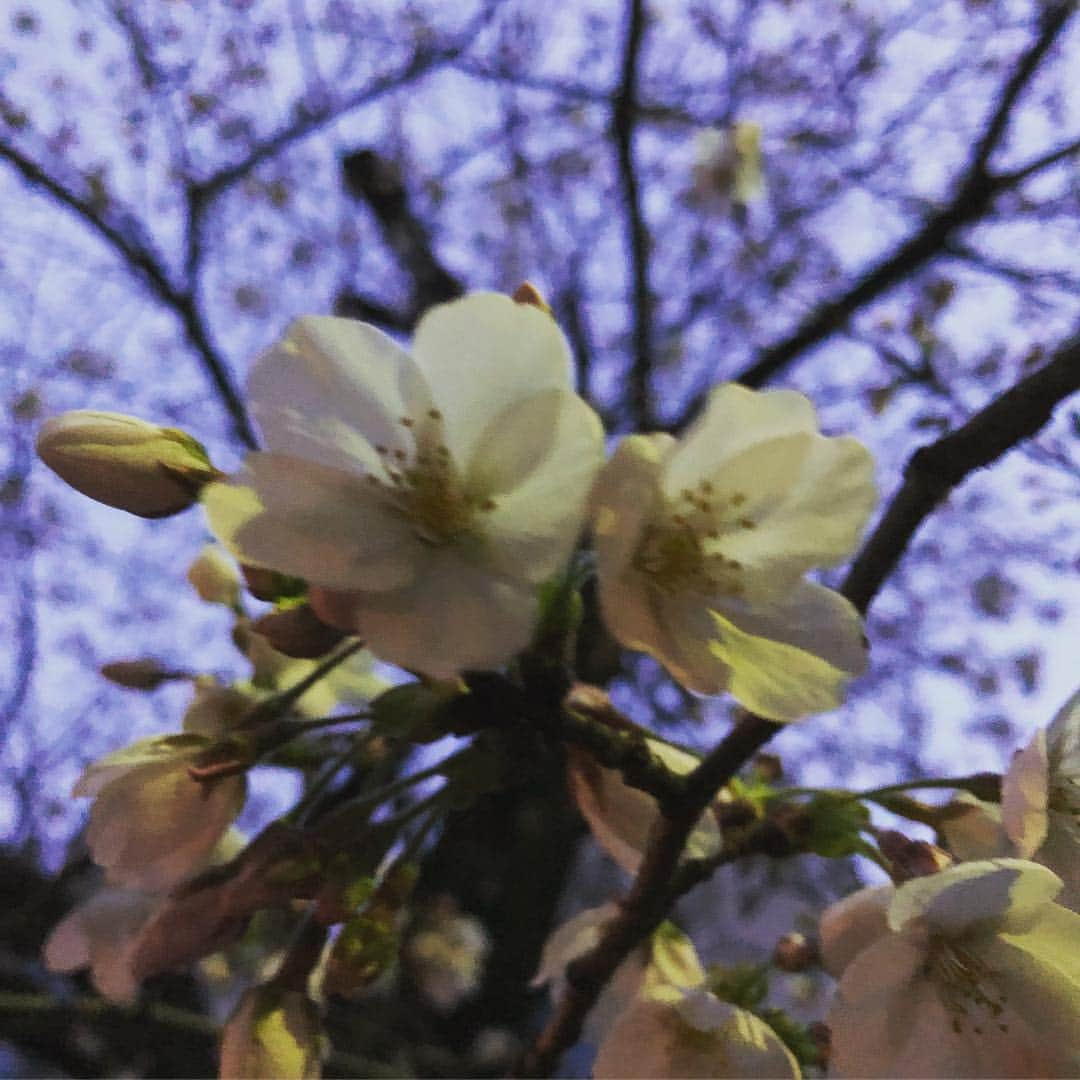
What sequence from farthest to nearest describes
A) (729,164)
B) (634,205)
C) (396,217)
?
(396,217) → (729,164) → (634,205)

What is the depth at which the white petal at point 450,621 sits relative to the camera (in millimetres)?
515

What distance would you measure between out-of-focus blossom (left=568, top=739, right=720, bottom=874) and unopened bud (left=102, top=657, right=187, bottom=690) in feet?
1.34

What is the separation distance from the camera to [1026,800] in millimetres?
604

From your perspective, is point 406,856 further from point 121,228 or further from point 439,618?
point 121,228

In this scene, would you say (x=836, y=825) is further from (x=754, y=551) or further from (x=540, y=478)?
(x=540, y=478)

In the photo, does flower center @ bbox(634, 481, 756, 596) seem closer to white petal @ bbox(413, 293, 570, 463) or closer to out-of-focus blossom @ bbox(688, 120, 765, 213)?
white petal @ bbox(413, 293, 570, 463)

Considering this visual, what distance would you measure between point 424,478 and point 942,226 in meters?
2.81

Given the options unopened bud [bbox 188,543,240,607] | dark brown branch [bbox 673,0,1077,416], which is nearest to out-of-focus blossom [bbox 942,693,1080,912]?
unopened bud [bbox 188,543,240,607]

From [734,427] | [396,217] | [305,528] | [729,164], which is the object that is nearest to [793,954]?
[734,427]

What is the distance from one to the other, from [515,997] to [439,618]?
2.88 metres

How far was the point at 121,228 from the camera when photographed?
324cm

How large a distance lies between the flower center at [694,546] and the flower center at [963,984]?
304 millimetres

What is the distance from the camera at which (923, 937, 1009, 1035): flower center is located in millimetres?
662

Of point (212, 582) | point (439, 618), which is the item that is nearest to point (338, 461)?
point (439, 618)
